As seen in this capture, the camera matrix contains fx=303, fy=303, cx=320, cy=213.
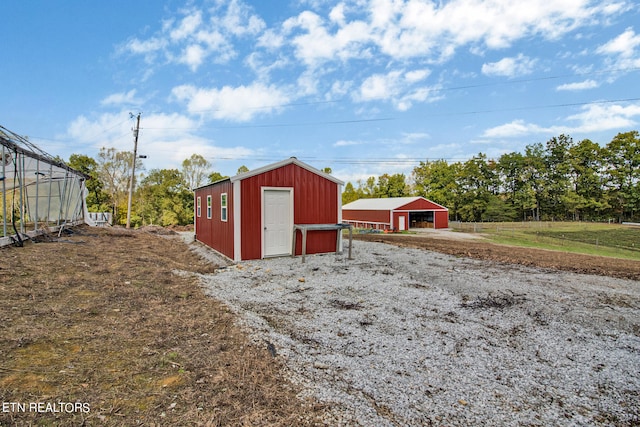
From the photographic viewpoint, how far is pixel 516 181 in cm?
4209

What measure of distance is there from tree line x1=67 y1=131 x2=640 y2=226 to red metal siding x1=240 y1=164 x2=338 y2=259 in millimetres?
23712

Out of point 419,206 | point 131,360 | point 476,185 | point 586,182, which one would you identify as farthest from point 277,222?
point 586,182

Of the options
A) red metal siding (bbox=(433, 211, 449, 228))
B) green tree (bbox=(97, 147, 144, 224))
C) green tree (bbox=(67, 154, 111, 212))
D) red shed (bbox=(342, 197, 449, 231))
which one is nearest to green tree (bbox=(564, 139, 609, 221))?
red metal siding (bbox=(433, 211, 449, 228))

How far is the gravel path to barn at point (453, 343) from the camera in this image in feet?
7.49

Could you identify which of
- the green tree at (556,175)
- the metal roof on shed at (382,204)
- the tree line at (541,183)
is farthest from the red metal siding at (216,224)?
the green tree at (556,175)

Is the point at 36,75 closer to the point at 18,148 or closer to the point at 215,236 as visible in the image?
the point at 18,148

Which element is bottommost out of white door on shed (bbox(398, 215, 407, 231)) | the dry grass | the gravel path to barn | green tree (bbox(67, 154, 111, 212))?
the gravel path to barn

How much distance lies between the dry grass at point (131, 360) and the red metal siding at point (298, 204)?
11.8 feet

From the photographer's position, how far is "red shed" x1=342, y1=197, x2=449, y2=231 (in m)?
27.0

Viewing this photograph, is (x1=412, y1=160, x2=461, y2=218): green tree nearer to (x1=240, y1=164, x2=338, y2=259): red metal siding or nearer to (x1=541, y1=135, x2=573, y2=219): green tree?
(x1=541, y1=135, x2=573, y2=219): green tree

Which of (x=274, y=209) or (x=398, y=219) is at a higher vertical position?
(x=274, y=209)

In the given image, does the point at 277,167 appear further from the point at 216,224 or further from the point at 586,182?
the point at 586,182

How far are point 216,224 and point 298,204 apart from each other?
127 inches

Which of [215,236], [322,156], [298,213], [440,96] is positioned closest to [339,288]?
[298,213]
